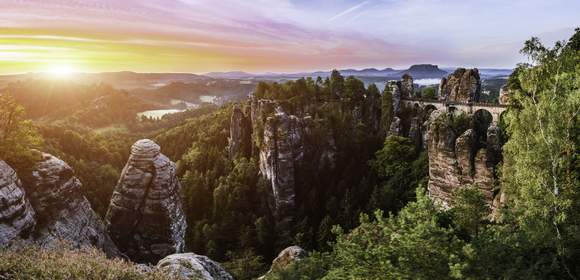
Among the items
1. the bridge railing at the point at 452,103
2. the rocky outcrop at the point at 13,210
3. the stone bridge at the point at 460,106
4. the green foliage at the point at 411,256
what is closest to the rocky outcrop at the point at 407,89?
the bridge railing at the point at 452,103

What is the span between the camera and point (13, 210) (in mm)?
19125

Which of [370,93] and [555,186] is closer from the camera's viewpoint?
[555,186]

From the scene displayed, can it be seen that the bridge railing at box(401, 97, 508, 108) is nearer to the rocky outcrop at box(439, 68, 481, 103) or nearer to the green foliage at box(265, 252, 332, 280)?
the rocky outcrop at box(439, 68, 481, 103)

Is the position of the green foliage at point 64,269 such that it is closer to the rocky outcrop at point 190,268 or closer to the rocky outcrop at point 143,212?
the rocky outcrop at point 190,268

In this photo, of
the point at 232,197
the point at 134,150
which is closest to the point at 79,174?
the point at 232,197

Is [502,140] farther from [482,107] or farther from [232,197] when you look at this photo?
[232,197]

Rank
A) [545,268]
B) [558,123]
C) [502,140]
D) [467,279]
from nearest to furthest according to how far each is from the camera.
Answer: [467,279] → [545,268] → [558,123] → [502,140]

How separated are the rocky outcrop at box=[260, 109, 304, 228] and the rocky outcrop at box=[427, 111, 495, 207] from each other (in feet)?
79.8

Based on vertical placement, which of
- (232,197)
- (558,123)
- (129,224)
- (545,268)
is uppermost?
(558,123)

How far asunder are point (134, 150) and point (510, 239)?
23.9 m

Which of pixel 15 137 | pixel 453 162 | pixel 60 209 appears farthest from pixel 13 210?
pixel 453 162

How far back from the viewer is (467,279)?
12594 mm

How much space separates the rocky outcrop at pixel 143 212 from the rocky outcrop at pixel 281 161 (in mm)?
33787

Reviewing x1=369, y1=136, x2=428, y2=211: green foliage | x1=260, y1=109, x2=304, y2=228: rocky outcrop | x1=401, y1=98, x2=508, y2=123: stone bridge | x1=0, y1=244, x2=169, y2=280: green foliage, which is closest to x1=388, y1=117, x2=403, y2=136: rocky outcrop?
x1=369, y1=136, x2=428, y2=211: green foliage
